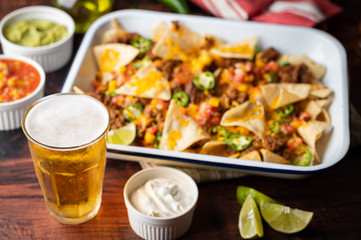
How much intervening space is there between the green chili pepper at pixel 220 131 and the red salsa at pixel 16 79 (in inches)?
46.6

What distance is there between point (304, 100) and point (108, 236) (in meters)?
1.65

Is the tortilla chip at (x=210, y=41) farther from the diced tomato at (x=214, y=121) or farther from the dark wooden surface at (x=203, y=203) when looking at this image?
the dark wooden surface at (x=203, y=203)

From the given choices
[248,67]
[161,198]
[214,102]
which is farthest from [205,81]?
[161,198]

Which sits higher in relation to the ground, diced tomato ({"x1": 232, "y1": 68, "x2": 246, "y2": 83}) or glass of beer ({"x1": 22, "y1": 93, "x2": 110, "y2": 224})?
glass of beer ({"x1": 22, "y1": 93, "x2": 110, "y2": 224})

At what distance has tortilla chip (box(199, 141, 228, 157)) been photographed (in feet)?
9.55

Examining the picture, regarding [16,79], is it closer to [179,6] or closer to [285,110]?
[179,6]

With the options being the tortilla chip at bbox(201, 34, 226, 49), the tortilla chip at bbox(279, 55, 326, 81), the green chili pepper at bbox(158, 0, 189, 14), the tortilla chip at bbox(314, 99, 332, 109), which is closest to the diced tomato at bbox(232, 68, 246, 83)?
the tortilla chip at bbox(201, 34, 226, 49)

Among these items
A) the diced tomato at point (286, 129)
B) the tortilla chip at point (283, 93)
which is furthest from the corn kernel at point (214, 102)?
the diced tomato at point (286, 129)

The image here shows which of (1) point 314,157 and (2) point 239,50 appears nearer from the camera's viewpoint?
(1) point 314,157

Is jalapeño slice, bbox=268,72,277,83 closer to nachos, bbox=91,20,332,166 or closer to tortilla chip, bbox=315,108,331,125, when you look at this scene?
nachos, bbox=91,20,332,166

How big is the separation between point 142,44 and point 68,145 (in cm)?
168

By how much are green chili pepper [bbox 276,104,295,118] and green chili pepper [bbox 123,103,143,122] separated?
93 cm

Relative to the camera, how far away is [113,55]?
138 inches

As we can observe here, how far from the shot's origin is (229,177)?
2.90 metres
